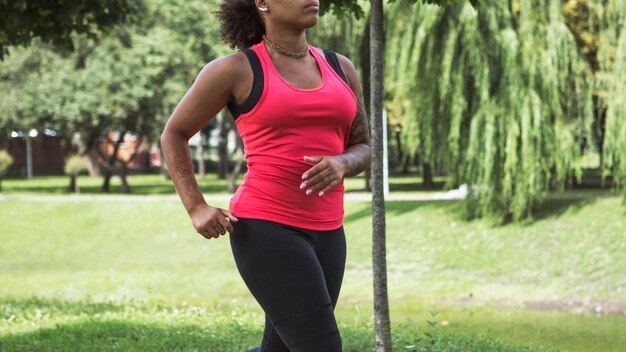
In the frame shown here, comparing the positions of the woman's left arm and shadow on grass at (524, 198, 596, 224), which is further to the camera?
shadow on grass at (524, 198, 596, 224)

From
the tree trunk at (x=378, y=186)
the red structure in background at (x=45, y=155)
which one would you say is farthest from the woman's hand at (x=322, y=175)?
the red structure in background at (x=45, y=155)

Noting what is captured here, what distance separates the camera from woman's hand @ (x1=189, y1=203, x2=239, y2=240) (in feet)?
10.7

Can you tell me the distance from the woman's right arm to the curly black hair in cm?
27

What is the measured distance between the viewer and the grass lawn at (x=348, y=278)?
8.09 meters

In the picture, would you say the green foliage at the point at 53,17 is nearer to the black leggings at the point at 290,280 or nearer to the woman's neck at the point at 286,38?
the woman's neck at the point at 286,38

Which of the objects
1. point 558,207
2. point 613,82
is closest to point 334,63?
point 613,82

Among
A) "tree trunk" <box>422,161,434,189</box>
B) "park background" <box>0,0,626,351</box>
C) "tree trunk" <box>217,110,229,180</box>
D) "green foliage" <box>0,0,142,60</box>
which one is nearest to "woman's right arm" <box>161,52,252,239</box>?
"green foliage" <box>0,0,142,60</box>

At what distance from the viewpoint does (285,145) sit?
3.29 m

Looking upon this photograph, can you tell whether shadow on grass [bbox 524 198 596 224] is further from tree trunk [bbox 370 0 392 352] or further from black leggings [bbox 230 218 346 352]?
black leggings [bbox 230 218 346 352]

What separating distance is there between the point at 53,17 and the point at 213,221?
17.4ft

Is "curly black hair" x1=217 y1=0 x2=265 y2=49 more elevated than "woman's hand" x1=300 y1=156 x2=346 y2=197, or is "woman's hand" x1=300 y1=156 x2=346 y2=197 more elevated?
"curly black hair" x1=217 y1=0 x2=265 y2=49

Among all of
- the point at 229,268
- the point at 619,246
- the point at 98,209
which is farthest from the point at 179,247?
the point at 619,246

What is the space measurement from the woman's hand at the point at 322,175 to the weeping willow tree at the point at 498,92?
1595cm

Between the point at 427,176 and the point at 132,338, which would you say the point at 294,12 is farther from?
the point at 427,176
